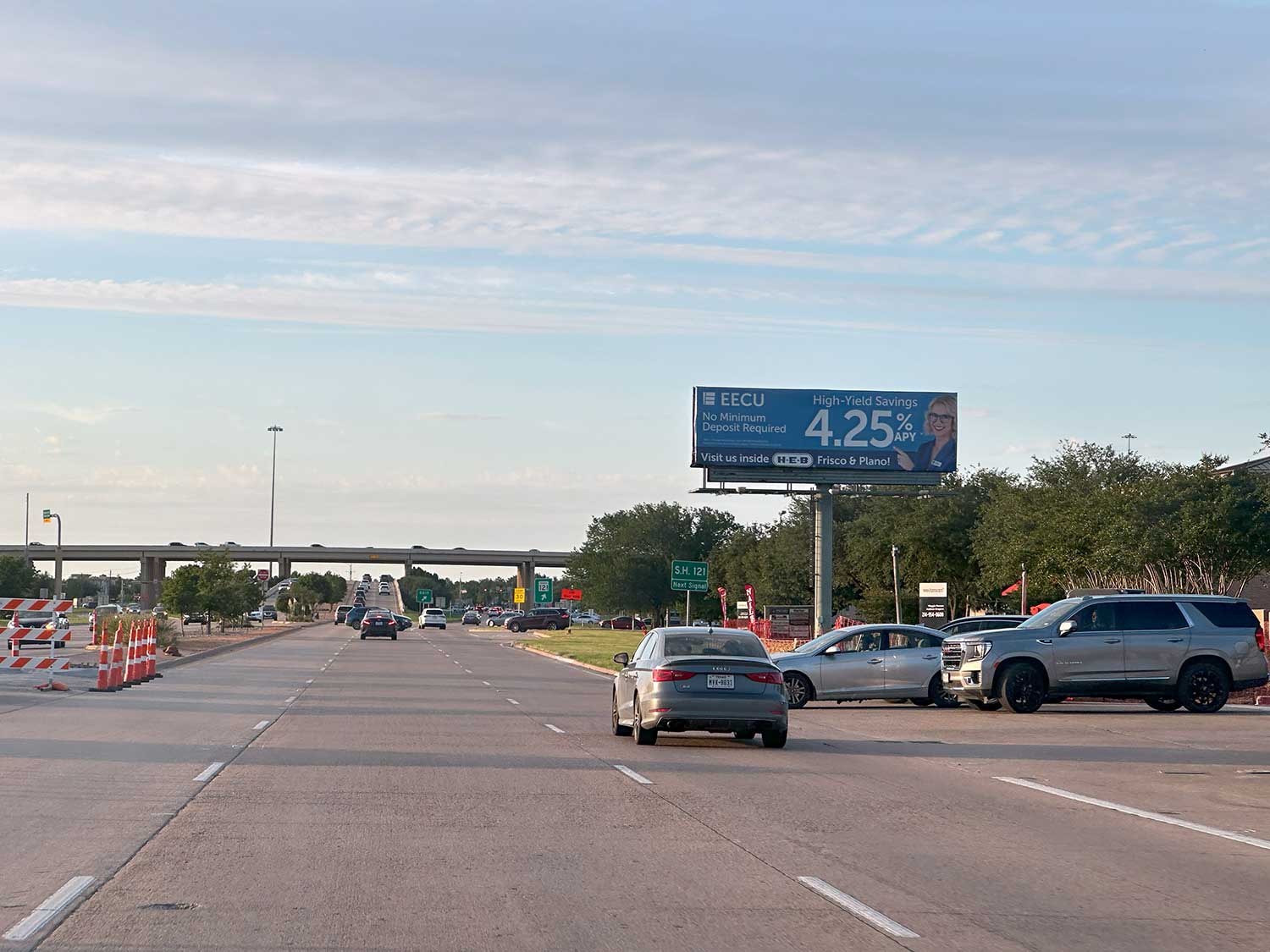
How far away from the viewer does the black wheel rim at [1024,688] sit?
85.3 feet

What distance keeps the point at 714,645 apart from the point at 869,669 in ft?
29.4

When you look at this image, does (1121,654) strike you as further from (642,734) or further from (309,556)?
(309,556)

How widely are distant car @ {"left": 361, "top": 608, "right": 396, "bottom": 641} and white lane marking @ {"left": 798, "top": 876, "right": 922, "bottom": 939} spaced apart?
68030 millimetres

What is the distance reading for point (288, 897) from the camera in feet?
30.0

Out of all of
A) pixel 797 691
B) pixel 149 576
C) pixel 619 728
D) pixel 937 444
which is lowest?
pixel 619 728

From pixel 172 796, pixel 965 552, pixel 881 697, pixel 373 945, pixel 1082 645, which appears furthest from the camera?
pixel 965 552

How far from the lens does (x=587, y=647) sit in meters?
66.2

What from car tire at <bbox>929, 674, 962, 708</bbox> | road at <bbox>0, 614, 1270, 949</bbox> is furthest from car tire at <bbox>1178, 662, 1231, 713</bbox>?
car tire at <bbox>929, 674, 962, 708</bbox>

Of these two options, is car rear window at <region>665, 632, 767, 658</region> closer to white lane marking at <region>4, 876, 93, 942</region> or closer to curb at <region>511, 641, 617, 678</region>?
white lane marking at <region>4, 876, 93, 942</region>

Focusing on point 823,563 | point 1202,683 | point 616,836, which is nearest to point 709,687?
point 616,836

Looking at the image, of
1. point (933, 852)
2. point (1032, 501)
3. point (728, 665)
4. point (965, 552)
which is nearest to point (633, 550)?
point (965, 552)

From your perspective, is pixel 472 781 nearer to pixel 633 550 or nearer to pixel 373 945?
pixel 373 945

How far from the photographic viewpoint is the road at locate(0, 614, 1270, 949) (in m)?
8.55

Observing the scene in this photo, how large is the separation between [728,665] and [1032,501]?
43.9 meters
